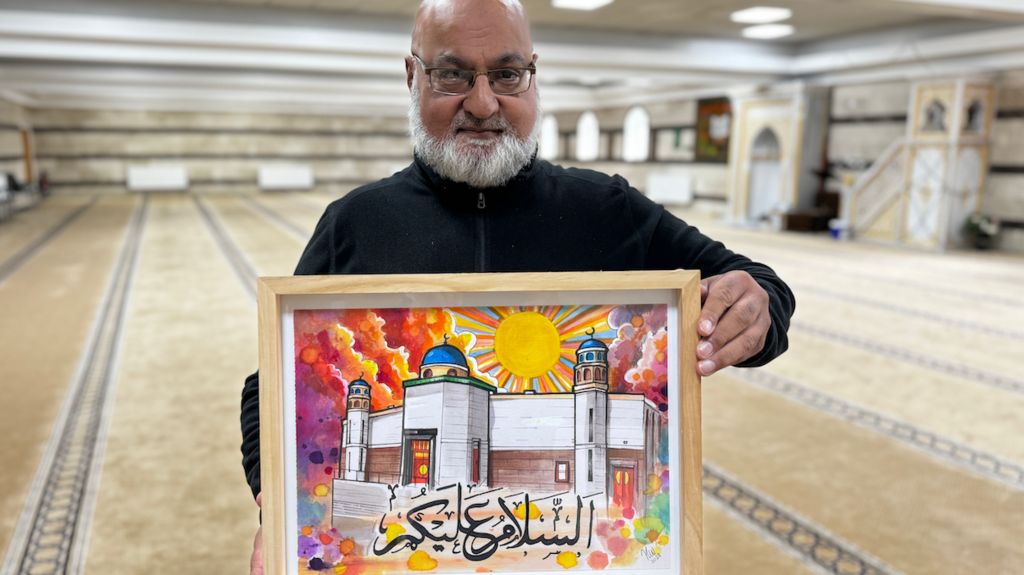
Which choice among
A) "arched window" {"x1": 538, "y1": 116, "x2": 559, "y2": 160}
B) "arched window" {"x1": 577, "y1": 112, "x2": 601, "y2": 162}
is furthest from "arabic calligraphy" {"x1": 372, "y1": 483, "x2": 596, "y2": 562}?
"arched window" {"x1": 538, "y1": 116, "x2": 559, "y2": 160}

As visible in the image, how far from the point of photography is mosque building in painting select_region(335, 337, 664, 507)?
43.1 inches

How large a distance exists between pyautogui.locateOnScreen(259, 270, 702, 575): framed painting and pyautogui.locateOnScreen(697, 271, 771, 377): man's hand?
0.08 ft

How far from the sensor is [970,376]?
5.09 m

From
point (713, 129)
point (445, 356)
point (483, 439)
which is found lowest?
point (483, 439)

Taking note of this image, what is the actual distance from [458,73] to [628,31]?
11.5 m

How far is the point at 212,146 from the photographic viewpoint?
2650 centimetres

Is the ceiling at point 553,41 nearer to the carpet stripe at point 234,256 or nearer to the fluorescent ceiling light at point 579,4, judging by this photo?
the fluorescent ceiling light at point 579,4

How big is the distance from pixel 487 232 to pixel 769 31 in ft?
39.1

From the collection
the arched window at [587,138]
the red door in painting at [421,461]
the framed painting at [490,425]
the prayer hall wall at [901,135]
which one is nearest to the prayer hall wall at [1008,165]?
the prayer hall wall at [901,135]

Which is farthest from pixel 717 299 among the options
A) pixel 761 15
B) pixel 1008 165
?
pixel 1008 165

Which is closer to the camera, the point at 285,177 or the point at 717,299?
the point at 717,299

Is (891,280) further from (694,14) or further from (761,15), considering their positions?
(694,14)

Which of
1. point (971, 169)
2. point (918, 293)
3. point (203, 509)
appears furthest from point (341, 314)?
point (971, 169)

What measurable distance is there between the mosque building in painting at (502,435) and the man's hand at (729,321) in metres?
0.13
